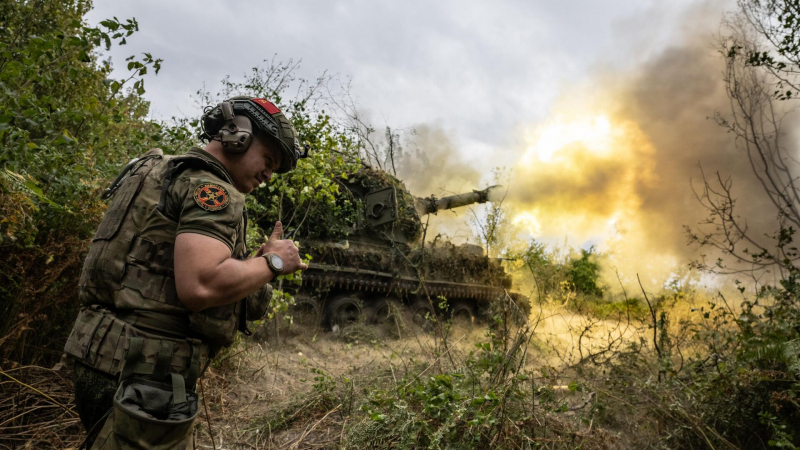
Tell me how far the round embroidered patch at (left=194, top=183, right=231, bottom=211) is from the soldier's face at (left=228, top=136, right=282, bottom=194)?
0.33 metres

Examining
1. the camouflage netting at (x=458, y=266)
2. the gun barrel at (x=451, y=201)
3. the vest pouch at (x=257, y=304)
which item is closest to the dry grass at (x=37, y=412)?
the vest pouch at (x=257, y=304)

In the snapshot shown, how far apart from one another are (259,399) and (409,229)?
881cm

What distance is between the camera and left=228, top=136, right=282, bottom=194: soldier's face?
7.57 feet

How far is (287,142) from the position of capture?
2.34 metres

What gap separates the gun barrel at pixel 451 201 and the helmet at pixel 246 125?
1241 centimetres

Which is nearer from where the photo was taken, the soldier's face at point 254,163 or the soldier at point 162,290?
the soldier at point 162,290

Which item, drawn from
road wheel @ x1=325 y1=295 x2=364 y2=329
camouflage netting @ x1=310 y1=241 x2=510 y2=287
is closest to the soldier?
camouflage netting @ x1=310 y1=241 x2=510 y2=287

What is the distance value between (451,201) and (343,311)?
5262 millimetres

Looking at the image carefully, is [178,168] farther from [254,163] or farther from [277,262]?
[277,262]

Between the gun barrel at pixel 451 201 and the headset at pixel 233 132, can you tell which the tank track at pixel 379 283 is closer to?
the gun barrel at pixel 451 201

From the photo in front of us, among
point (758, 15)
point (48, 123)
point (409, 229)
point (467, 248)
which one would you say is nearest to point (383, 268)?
point (409, 229)

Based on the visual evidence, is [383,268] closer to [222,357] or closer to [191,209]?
[222,357]

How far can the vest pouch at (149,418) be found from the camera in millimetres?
1808

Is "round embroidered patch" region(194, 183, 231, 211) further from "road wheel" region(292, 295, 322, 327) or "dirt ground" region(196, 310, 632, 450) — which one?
"road wheel" region(292, 295, 322, 327)
